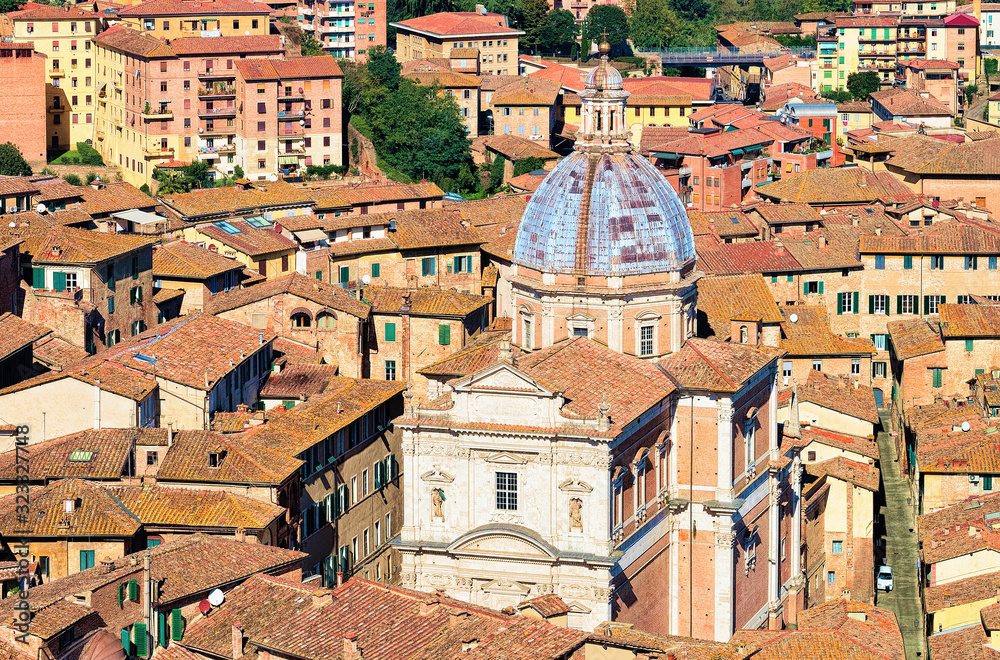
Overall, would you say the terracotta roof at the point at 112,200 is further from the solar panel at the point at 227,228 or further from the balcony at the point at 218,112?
the balcony at the point at 218,112

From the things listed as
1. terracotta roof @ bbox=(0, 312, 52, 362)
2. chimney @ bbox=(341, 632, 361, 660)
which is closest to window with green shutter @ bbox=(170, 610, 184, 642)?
chimney @ bbox=(341, 632, 361, 660)

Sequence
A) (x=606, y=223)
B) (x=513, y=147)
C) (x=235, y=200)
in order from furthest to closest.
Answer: (x=513, y=147)
(x=235, y=200)
(x=606, y=223)

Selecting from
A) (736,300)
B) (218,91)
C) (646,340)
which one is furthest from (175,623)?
(218,91)

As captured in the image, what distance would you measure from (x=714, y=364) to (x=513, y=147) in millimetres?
64782

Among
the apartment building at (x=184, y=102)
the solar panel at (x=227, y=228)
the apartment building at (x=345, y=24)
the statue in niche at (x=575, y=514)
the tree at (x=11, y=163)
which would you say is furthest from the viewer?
the apartment building at (x=345, y=24)

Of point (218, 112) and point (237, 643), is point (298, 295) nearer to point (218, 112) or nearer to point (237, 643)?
point (237, 643)

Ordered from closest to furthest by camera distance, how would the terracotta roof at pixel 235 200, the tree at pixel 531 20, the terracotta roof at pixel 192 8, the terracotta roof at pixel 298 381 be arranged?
the terracotta roof at pixel 298 381 < the terracotta roof at pixel 235 200 < the terracotta roof at pixel 192 8 < the tree at pixel 531 20

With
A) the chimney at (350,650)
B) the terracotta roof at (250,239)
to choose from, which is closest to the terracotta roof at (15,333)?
the terracotta roof at (250,239)

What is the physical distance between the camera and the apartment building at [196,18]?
134500 millimetres

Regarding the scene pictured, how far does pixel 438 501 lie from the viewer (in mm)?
70875

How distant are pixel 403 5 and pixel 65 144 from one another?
39.7 m

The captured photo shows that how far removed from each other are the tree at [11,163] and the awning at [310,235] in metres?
25.2

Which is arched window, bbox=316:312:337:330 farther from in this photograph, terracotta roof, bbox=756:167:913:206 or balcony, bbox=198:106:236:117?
balcony, bbox=198:106:236:117

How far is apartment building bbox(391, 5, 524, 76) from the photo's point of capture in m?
160
